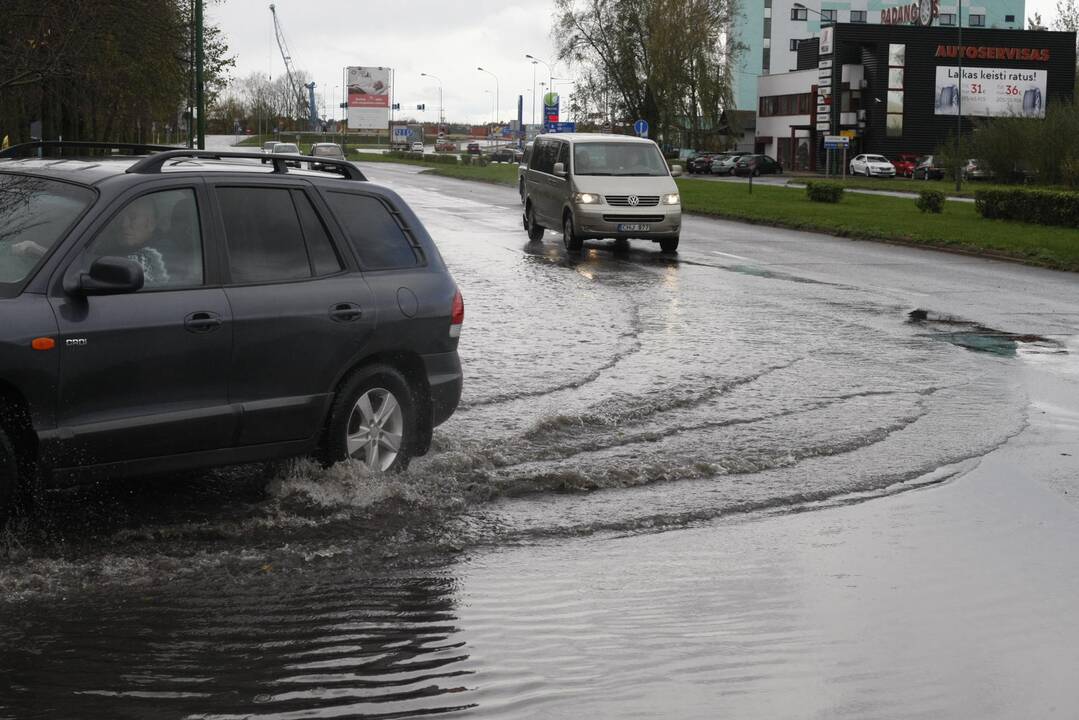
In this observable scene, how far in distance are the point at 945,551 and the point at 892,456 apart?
7.29 feet

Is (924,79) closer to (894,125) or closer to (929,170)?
(894,125)

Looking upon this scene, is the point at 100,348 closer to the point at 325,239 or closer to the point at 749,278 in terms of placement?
the point at 325,239

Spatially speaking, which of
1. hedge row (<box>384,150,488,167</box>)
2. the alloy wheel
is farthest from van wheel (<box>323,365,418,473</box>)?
hedge row (<box>384,150,488,167</box>)

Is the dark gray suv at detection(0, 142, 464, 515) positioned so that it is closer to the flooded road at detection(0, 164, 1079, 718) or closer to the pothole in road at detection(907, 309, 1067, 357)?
the flooded road at detection(0, 164, 1079, 718)

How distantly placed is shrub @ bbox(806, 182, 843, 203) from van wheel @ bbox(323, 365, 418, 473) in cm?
3890

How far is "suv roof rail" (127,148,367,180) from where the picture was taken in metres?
6.76

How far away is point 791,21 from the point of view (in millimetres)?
129625

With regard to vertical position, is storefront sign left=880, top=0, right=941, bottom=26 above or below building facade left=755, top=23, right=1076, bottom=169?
above

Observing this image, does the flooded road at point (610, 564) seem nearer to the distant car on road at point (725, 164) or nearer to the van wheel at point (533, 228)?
the van wheel at point (533, 228)

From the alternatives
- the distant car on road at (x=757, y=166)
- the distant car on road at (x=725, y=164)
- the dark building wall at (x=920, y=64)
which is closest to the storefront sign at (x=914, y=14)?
the dark building wall at (x=920, y=64)

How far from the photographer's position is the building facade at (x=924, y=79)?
87.9m

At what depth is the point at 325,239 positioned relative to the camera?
24.3 feet

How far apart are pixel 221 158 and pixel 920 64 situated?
87011 mm

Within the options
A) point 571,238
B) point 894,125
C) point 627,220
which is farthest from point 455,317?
point 894,125
